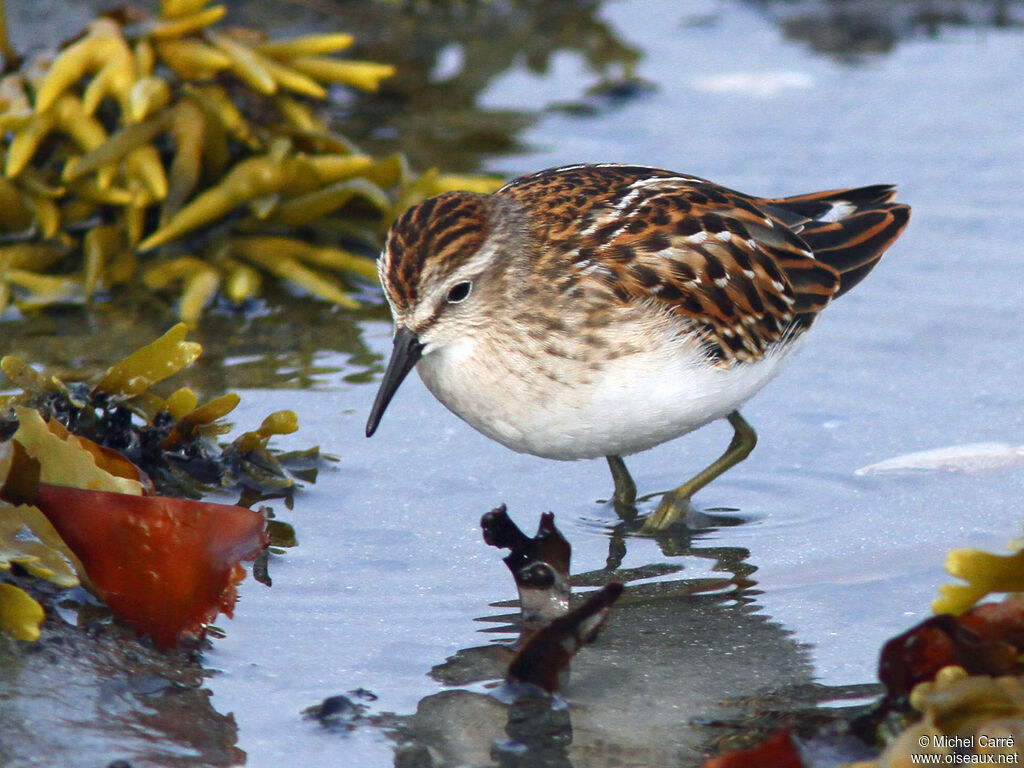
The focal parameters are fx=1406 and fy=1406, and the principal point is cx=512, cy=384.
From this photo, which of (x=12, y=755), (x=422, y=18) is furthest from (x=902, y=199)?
(x=12, y=755)

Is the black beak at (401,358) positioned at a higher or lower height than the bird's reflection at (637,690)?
higher

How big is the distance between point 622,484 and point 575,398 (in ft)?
2.86

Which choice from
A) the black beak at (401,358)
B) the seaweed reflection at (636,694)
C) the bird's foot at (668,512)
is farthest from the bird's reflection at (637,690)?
the black beak at (401,358)

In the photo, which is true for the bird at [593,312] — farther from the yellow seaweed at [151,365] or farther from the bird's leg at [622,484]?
the yellow seaweed at [151,365]

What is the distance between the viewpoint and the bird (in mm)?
5004

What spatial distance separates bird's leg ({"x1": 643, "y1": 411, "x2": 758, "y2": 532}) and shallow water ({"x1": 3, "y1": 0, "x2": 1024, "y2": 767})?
0.10m

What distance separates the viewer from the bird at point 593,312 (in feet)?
16.4

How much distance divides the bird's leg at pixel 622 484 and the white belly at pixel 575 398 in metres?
0.50

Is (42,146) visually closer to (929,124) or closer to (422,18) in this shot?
(422,18)

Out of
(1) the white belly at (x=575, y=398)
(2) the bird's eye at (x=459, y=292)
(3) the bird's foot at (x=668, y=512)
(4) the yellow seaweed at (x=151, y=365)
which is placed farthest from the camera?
(3) the bird's foot at (x=668, y=512)
